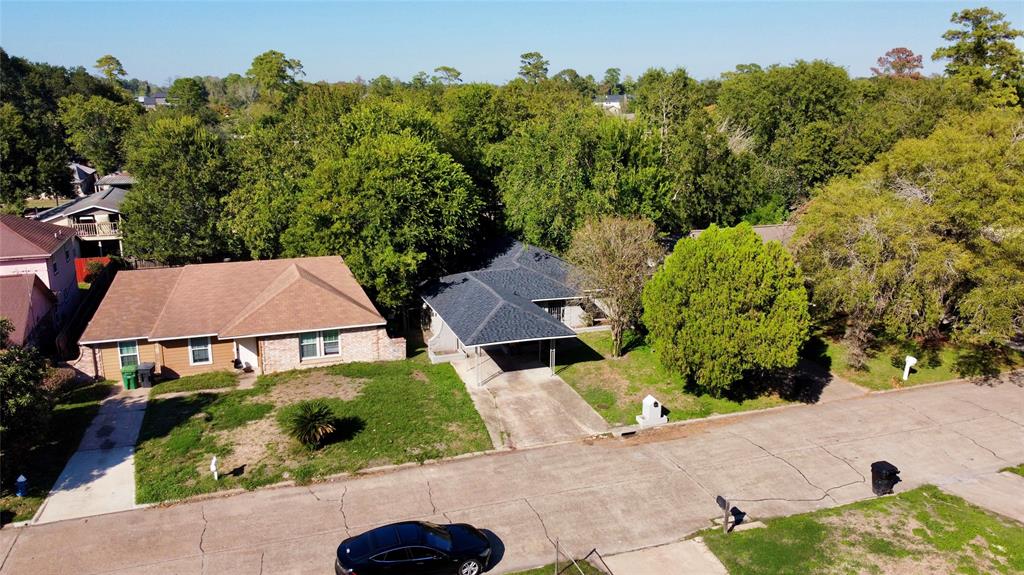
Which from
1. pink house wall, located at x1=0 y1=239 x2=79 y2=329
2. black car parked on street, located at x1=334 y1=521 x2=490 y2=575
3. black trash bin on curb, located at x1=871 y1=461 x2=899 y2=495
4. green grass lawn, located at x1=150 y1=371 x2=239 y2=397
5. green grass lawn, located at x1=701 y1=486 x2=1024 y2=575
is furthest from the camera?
pink house wall, located at x1=0 y1=239 x2=79 y2=329

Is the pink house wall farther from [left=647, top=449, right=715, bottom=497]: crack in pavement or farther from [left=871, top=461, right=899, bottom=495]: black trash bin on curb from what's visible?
[left=871, top=461, right=899, bottom=495]: black trash bin on curb

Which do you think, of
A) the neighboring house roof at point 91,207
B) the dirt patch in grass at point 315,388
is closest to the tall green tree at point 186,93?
the neighboring house roof at point 91,207

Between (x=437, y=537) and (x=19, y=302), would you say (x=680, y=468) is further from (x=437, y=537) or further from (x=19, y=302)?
(x=19, y=302)

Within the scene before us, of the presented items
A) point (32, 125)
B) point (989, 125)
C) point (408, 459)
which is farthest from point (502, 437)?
point (32, 125)

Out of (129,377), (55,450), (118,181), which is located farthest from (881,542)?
(118,181)

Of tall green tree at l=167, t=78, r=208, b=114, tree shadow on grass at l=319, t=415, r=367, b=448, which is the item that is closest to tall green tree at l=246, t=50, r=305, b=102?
tall green tree at l=167, t=78, r=208, b=114

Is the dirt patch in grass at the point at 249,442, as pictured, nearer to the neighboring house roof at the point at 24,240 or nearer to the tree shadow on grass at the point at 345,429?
the tree shadow on grass at the point at 345,429

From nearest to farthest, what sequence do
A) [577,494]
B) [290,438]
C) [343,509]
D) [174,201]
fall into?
[343,509], [577,494], [290,438], [174,201]
